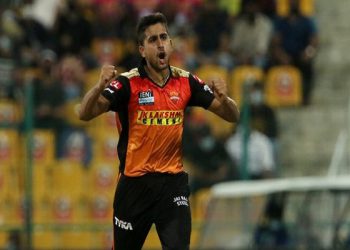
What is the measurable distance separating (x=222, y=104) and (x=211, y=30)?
11.1 metres

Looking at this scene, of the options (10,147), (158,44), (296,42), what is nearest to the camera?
(158,44)

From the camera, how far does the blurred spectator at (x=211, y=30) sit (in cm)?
2111

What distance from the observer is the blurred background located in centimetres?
1816

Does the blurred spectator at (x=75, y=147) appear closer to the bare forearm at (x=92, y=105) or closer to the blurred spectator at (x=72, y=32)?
the blurred spectator at (x=72, y=32)

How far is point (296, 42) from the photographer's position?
838 inches

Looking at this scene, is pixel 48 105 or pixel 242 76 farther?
pixel 242 76

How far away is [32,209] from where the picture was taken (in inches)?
717

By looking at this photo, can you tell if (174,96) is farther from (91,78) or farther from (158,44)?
(91,78)

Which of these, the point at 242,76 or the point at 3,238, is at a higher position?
the point at 242,76

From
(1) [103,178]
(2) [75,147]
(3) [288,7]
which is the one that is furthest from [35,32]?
(3) [288,7]

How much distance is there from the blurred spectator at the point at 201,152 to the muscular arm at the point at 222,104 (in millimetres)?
8143

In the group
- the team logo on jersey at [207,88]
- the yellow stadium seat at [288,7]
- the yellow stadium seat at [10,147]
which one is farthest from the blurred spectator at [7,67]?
the team logo on jersey at [207,88]

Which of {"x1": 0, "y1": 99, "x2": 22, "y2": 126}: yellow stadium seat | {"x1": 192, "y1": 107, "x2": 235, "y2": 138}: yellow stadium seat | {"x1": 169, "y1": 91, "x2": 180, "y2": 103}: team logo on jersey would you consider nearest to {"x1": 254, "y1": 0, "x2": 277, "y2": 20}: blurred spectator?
{"x1": 192, "y1": 107, "x2": 235, "y2": 138}: yellow stadium seat

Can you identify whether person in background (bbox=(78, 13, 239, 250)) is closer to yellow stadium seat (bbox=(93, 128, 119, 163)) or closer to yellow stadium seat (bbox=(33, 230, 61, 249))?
yellow stadium seat (bbox=(93, 128, 119, 163))
